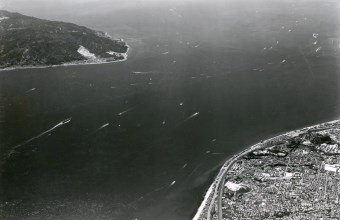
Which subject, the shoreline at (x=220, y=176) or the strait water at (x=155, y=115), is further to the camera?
the strait water at (x=155, y=115)

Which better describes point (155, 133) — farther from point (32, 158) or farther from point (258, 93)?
point (258, 93)

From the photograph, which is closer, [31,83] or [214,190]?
[214,190]

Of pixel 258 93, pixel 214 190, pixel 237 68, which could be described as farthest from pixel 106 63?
pixel 214 190

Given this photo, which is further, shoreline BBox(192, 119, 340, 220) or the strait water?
the strait water

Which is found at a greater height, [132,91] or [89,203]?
[132,91]

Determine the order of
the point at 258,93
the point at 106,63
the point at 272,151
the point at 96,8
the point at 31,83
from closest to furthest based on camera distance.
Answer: the point at 272,151, the point at 258,93, the point at 31,83, the point at 106,63, the point at 96,8
